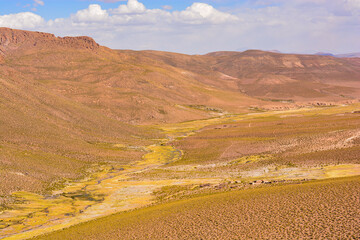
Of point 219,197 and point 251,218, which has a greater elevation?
point 251,218

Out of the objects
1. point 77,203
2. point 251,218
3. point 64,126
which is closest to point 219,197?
point 251,218

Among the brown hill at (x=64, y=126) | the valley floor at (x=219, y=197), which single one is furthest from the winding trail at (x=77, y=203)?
the brown hill at (x=64, y=126)

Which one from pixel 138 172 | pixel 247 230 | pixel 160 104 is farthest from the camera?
pixel 160 104

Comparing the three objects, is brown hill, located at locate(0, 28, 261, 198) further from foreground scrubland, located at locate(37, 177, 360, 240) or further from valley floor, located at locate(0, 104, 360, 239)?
foreground scrubland, located at locate(37, 177, 360, 240)

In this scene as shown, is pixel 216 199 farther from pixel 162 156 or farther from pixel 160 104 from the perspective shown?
pixel 160 104

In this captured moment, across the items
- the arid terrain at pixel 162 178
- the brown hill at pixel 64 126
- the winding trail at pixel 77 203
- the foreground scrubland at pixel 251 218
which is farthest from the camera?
the brown hill at pixel 64 126

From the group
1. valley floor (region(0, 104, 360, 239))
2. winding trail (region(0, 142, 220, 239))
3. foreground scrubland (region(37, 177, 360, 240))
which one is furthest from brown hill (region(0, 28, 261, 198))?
foreground scrubland (region(37, 177, 360, 240))

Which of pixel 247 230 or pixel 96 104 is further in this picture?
pixel 96 104

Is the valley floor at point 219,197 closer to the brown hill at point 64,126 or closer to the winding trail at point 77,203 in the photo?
Answer: the winding trail at point 77,203

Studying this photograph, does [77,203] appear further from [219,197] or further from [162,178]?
[219,197]

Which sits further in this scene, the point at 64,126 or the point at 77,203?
the point at 64,126

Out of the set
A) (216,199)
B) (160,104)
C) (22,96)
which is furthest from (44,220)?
(160,104)
